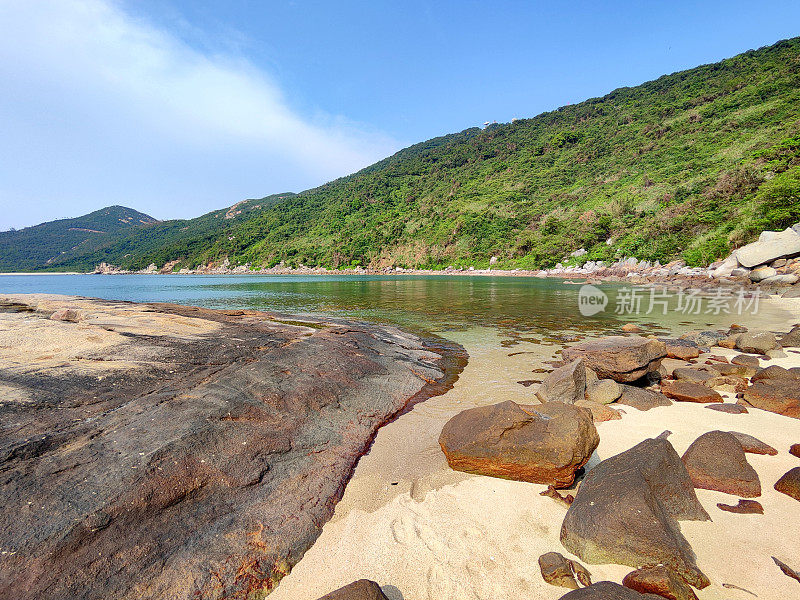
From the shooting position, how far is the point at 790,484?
146 inches

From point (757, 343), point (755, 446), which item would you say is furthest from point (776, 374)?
point (757, 343)

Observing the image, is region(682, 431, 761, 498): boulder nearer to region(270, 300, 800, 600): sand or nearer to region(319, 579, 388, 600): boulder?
region(270, 300, 800, 600): sand

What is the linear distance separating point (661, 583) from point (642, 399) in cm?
506

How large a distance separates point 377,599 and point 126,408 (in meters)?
4.44

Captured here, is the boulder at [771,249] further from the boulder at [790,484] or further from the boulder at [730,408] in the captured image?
the boulder at [790,484]

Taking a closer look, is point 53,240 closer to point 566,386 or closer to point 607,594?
point 566,386

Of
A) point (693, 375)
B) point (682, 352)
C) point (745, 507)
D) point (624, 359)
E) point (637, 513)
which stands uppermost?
point (637, 513)

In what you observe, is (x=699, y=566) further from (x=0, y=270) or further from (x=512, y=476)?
(x=0, y=270)

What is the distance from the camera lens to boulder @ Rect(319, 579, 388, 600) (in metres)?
2.47

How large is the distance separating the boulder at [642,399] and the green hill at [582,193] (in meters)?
41.1

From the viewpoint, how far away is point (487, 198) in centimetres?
9688

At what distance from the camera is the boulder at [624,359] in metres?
7.73

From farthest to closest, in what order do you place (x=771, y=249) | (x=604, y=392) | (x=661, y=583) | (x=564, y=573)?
(x=771, y=249) → (x=604, y=392) → (x=564, y=573) → (x=661, y=583)

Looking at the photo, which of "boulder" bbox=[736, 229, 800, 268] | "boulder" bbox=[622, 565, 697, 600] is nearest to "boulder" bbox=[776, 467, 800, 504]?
"boulder" bbox=[622, 565, 697, 600]
